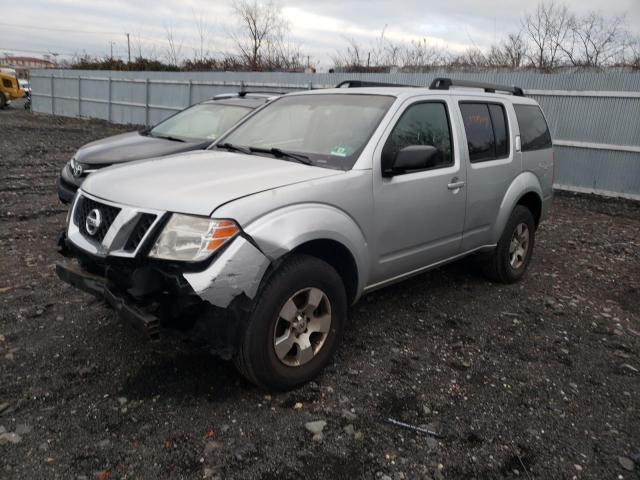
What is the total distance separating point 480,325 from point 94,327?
2993mm

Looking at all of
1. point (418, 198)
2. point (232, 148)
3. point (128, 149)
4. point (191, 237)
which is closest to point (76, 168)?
point (128, 149)

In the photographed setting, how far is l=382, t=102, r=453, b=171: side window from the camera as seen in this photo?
366 cm

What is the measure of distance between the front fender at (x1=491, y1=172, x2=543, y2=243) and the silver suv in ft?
0.10

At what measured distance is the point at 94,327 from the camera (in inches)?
153

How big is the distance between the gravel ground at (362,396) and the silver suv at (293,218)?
0.39 metres

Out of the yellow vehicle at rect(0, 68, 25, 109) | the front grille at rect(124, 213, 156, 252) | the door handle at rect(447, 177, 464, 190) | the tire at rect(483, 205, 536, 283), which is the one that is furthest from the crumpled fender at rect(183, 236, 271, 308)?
the yellow vehicle at rect(0, 68, 25, 109)

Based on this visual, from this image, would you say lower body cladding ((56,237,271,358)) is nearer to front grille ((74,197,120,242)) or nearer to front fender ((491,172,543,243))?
front grille ((74,197,120,242))

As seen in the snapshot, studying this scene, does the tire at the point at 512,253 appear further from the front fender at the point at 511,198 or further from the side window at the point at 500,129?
the side window at the point at 500,129

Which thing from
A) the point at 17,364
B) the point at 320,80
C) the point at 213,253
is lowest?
the point at 17,364

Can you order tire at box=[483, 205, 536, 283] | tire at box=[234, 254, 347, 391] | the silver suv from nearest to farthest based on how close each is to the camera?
the silver suv, tire at box=[234, 254, 347, 391], tire at box=[483, 205, 536, 283]

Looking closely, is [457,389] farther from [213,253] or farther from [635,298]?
[635,298]

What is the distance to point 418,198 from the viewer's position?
150 inches

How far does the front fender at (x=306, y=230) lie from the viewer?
283 cm

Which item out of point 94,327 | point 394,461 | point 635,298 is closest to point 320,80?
point 635,298
